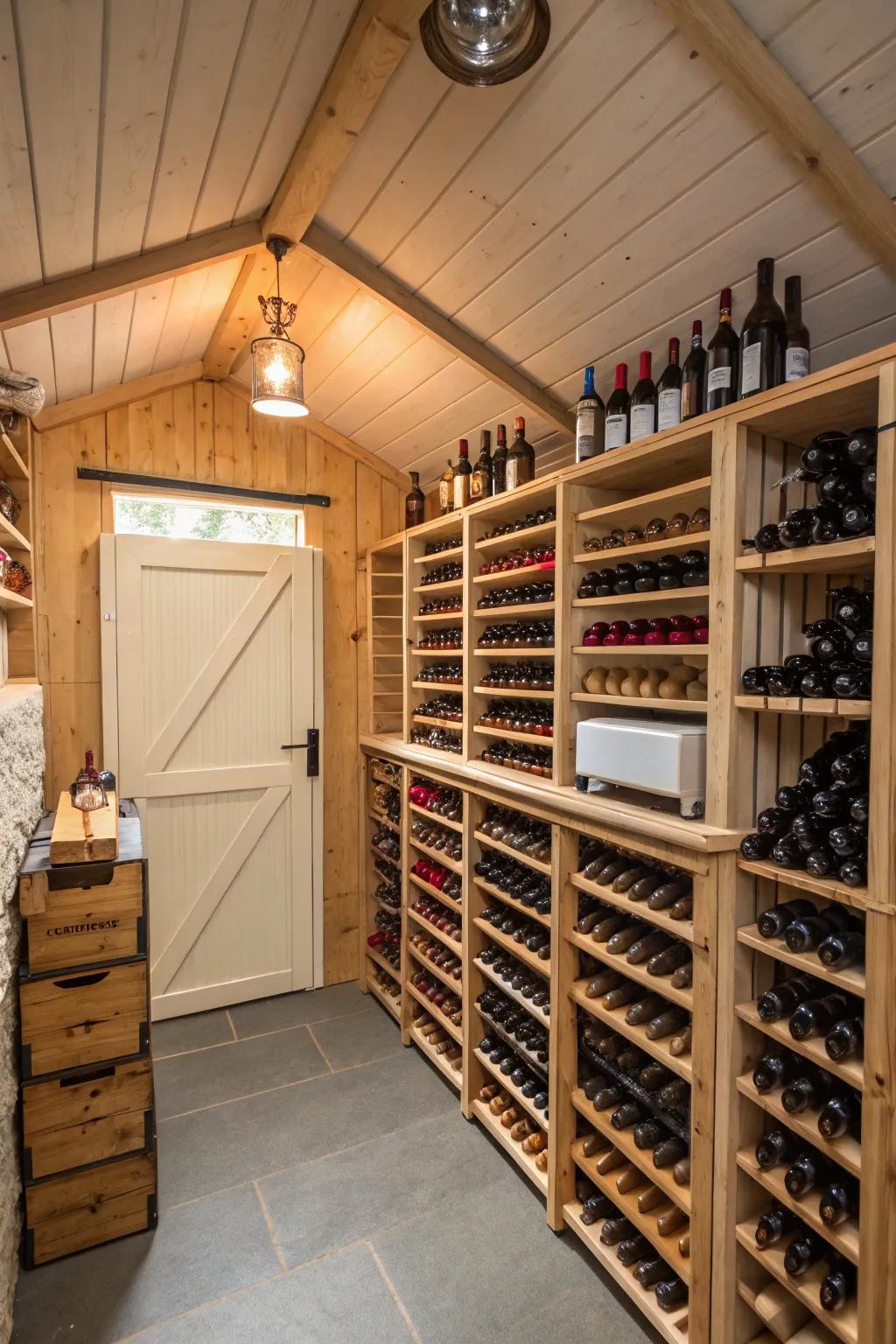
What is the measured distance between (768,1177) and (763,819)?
711mm

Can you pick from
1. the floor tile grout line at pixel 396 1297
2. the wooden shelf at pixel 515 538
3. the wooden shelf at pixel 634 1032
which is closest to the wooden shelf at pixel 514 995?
the wooden shelf at pixel 634 1032

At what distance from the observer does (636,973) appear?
166 cm

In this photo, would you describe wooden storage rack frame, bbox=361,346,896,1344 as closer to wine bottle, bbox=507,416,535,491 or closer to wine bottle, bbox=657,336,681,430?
wine bottle, bbox=657,336,681,430

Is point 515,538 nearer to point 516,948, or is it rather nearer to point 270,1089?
point 516,948

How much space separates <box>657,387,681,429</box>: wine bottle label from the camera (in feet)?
5.21

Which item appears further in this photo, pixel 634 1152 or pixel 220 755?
pixel 220 755

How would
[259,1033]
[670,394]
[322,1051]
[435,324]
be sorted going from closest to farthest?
[670,394] < [435,324] < [322,1051] < [259,1033]

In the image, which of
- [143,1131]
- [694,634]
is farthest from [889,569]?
[143,1131]

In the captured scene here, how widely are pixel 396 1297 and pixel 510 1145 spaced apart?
1.87ft

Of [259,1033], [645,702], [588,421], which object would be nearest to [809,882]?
[645,702]

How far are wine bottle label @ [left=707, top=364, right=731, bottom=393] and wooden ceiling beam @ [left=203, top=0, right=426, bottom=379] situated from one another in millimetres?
873

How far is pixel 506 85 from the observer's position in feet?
4.44

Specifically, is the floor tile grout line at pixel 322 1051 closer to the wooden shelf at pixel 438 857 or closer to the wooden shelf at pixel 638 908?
the wooden shelf at pixel 438 857

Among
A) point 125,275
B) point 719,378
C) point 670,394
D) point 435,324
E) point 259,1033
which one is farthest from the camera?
point 259,1033
